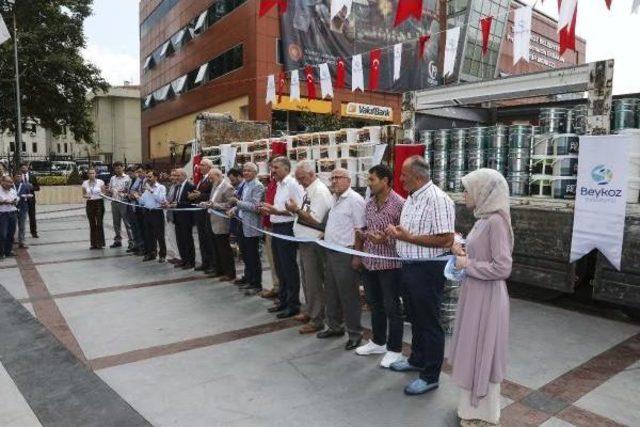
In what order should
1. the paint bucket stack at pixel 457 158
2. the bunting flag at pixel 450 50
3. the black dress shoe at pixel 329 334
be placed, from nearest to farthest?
the black dress shoe at pixel 329 334, the paint bucket stack at pixel 457 158, the bunting flag at pixel 450 50

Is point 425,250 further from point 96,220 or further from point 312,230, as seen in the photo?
point 96,220

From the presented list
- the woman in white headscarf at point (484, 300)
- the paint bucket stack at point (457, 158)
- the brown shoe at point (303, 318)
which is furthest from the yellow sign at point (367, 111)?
the woman in white headscarf at point (484, 300)

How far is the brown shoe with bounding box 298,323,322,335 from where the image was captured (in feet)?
17.1

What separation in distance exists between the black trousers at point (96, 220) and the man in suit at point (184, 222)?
3.03m

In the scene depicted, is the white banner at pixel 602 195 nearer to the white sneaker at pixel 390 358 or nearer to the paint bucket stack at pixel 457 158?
the paint bucket stack at pixel 457 158

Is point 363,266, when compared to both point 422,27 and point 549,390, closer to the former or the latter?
point 549,390

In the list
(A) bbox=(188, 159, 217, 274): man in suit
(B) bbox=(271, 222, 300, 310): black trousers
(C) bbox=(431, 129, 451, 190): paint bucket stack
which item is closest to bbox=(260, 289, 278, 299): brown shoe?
(B) bbox=(271, 222, 300, 310): black trousers

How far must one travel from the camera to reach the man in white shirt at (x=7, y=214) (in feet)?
32.3

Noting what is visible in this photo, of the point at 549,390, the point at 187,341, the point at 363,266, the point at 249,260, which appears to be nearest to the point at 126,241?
the point at 249,260

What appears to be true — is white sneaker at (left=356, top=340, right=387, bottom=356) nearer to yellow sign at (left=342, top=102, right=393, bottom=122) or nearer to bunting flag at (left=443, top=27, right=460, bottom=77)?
bunting flag at (left=443, top=27, right=460, bottom=77)

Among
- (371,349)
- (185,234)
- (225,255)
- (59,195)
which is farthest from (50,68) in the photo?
(371,349)

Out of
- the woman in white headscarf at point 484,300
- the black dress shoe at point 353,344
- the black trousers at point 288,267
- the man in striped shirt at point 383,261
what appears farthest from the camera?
the black trousers at point 288,267

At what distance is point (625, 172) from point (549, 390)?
7.92 feet

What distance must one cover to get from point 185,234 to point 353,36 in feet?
67.5
